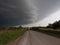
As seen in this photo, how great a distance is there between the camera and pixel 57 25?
156750 mm

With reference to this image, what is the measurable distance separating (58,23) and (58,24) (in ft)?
5.03

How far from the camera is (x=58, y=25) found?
15488 centimetres

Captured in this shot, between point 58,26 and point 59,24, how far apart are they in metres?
2.42

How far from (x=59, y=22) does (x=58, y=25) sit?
3.24 meters

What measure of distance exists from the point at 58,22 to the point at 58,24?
7.06 feet

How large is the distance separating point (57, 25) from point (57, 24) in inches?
41.3

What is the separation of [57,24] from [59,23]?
2.45 metres

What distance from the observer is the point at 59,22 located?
155 m

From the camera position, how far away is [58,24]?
154875 mm

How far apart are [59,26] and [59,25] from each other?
3.55ft

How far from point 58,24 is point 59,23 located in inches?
63.1

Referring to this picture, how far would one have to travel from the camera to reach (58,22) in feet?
510

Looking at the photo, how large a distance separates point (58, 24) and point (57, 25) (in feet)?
7.42

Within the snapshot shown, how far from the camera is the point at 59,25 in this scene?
15412 centimetres
